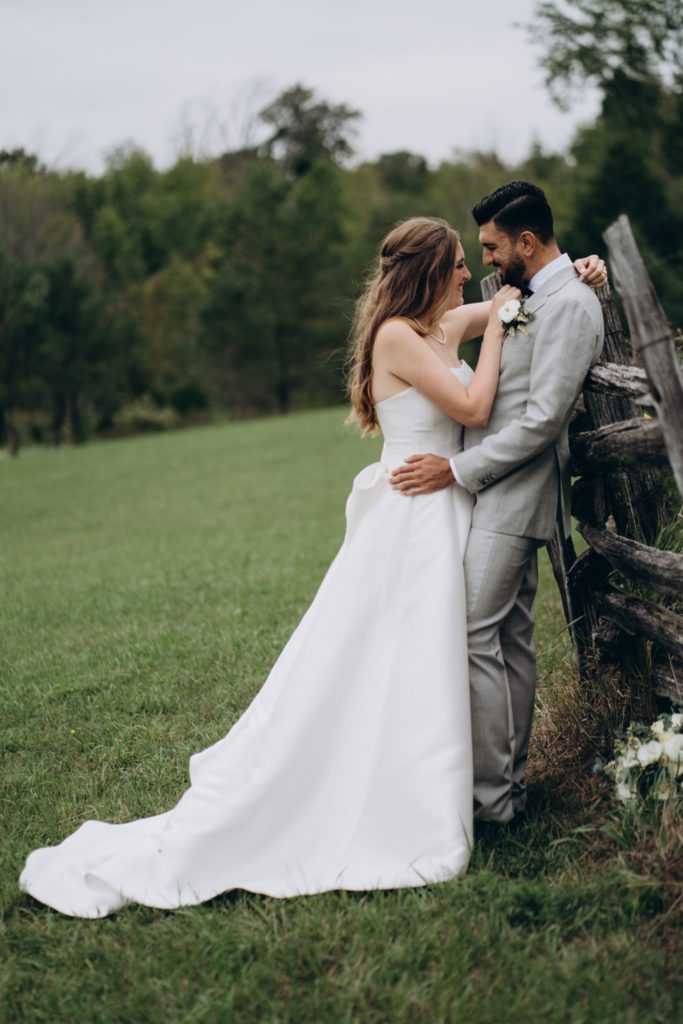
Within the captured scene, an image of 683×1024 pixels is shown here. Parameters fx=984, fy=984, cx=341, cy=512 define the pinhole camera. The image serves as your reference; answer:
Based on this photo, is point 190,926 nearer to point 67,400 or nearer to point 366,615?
point 366,615

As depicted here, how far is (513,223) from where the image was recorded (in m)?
3.62

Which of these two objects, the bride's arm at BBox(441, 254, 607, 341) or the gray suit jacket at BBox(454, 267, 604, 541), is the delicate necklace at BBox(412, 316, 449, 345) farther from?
the gray suit jacket at BBox(454, 267, 604, 541)

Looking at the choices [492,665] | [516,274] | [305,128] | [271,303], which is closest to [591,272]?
[516,274]

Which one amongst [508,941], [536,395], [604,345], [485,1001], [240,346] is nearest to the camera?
[485,1001]

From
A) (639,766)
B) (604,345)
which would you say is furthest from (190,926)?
(604,345)

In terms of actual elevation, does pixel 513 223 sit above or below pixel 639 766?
above

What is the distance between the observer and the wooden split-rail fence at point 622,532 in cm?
359

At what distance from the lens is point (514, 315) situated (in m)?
3.58

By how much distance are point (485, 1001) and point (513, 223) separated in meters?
2.59

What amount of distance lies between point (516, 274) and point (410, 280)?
0.45m

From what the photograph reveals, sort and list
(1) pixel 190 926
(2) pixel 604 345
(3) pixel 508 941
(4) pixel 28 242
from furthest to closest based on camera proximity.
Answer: (4) pixel 28 242 → (2) pixel 604 345 → (1) pixel 190 926 → (3) pixel 508 941

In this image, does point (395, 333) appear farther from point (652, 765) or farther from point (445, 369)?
point (652, 765)

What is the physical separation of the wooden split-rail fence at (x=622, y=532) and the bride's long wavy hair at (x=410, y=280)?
1.82 feet

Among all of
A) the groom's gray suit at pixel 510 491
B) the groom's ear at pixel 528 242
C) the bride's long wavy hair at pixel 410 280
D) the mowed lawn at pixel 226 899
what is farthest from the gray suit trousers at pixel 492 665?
the groom's ear at pixel 528 242
